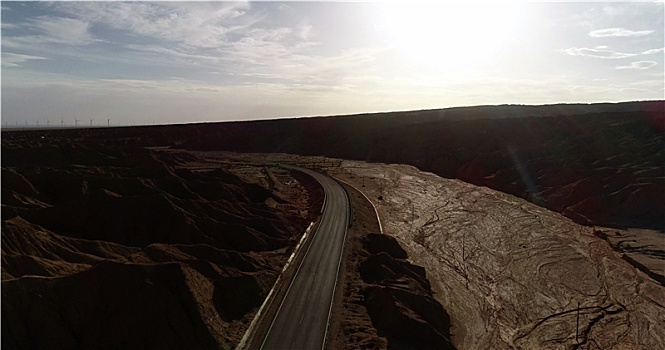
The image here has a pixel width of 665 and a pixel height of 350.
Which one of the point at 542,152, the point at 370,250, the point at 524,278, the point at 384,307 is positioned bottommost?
the point at 524,278

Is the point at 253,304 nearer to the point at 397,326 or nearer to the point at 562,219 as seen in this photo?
the point at 397,326

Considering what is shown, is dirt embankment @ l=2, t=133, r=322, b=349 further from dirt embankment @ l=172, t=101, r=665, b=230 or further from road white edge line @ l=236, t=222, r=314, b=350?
dirt embankment @ l=172, t=101, r=665, b=230

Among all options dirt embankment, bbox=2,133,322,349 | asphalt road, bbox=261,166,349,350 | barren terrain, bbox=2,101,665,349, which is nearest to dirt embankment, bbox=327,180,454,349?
barren terrain, bbox=2,101,665,349

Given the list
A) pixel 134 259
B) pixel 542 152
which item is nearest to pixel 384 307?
pixel 134 259

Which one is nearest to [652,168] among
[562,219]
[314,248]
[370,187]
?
[562,219]

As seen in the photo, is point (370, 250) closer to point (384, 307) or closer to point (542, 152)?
point (384, 307)

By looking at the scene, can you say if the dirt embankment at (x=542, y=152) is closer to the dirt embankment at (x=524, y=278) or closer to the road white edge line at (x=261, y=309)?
the dirt embankment at (x=524, y=278)
